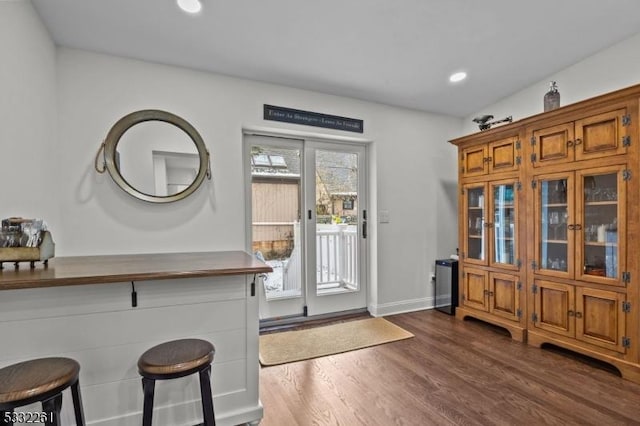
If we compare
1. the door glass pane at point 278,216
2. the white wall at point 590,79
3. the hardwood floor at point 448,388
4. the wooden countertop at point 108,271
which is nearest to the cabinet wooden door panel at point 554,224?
the hardwood floor at point 448,388

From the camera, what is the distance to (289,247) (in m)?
3.54

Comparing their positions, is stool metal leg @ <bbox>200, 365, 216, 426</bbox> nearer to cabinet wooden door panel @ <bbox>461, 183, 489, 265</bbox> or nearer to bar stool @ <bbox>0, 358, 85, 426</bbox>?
bar stool @ <bbox>0, 358, 85, 426</bbox>

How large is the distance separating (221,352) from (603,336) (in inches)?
112

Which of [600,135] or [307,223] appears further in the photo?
[307,223]

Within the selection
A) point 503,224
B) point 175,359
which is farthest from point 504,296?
point 175,359

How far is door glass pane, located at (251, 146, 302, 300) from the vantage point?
3381 mm

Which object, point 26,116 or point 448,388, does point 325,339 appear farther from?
point 26,116

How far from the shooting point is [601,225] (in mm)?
2551

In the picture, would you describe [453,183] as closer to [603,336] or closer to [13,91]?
[603,336]

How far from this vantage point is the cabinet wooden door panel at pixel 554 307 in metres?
2.66

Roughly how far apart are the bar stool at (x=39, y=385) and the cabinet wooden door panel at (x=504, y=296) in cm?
339

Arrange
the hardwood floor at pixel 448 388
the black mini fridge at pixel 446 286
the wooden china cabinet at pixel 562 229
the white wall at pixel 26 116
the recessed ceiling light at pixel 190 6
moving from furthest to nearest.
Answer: the black mini fridge at pixel 446 286
the wooden china cabinet at pixel 562 229
the recessed ceiling light at pixel 190 6
the hardwood floor at pixel 448 388
the white wall at pixel 26 116

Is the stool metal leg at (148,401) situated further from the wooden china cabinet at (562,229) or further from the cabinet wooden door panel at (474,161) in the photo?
the cabinet wooden door panel at (474,161)

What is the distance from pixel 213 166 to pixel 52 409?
209cm
